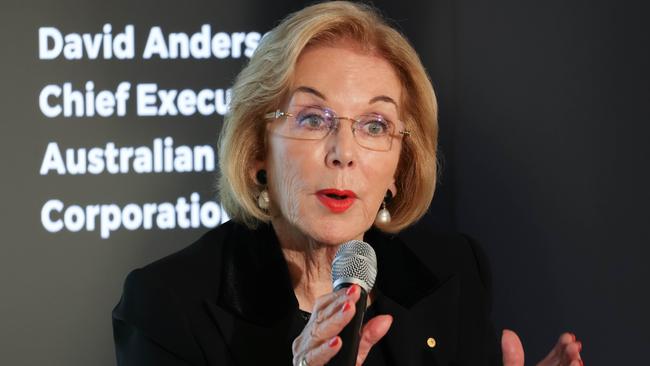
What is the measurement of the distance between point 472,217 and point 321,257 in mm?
1281

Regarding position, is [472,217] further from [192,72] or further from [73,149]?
[73,149]

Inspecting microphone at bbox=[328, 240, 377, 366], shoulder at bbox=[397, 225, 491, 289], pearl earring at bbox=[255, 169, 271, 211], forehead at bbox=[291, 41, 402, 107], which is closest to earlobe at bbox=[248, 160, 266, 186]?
pearl earring at bbox=[255, 169, 271, 211]

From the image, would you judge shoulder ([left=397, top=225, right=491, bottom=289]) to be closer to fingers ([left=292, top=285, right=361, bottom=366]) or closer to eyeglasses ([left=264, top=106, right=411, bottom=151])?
eyeglasses ([left=264, top=106, right=411, bottom=151])

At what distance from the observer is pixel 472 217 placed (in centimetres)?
333

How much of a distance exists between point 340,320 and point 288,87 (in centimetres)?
78

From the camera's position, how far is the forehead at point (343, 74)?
6.64 feet

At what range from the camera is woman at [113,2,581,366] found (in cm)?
198

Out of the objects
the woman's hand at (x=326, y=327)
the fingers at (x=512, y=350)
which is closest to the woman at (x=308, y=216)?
the fingers at (x=512, y=350)

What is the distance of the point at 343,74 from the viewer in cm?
204

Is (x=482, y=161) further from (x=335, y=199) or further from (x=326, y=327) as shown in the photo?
(x=326, y=327)

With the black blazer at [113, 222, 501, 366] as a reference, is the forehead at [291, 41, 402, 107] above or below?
above

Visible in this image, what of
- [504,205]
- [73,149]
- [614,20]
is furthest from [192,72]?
[614,20]

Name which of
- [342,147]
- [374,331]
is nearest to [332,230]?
[342,147]

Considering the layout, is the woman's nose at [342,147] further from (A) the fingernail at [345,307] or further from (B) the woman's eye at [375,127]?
(A) the fingernail at [345,307]
